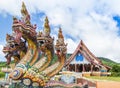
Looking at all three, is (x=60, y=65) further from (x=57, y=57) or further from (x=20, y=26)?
(x=20, y=26)

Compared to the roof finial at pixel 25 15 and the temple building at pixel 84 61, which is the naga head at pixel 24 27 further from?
the temple building at pixel 84 61

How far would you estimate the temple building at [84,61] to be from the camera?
130 ft

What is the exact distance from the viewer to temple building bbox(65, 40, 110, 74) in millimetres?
39594

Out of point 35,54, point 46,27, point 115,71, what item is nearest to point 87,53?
point 115,71

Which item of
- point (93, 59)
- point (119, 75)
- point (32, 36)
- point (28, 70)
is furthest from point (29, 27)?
point (93, 59)

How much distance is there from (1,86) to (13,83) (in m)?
4.55

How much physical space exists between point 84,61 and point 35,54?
79.1ft

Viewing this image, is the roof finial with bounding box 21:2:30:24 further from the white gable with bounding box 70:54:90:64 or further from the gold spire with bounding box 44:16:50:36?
the white gable with bounding box 70:54:90:64

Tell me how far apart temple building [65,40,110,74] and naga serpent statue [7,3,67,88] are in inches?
849

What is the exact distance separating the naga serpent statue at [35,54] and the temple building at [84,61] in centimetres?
2157

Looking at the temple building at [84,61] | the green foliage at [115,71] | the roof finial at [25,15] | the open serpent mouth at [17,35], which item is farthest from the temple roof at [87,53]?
the open serpent mouth at [17,35]

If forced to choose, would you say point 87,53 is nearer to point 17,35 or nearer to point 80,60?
point 80,60

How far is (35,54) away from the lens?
1675cm

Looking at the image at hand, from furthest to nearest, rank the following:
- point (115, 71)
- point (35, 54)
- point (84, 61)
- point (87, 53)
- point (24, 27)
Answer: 1. point (84, 61)
2. point (87, 53)
3. point (115, 71)
4. point (35, 54)
5. point (24, 27)
